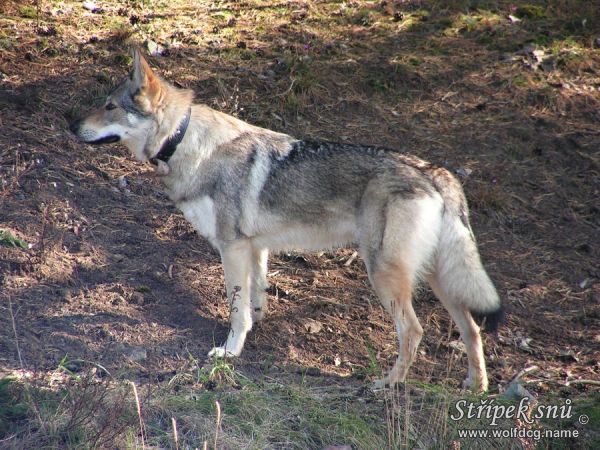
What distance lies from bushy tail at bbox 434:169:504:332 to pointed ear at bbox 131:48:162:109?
2222mm

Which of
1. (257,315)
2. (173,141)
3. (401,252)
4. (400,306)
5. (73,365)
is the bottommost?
(257,315)

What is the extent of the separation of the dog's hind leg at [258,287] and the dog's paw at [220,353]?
2.05 ft

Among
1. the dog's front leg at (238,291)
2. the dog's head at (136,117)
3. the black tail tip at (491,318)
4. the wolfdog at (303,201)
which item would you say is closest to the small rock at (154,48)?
the wolfdog at (303,201)

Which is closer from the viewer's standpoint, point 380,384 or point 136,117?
point 380,384

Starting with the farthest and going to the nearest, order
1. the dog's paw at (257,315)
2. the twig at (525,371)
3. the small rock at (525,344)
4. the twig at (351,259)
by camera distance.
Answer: the twig at (351,259)
the dog's paw at (257,315)
the small rock at (525,344)
the twig at (525,371)

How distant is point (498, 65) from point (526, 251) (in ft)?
10.4

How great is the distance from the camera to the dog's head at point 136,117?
5859mm

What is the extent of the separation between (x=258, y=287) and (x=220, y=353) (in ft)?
2.94

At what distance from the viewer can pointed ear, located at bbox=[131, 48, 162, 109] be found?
5.78 metres

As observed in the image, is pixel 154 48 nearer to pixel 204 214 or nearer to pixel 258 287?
pixel 204 214

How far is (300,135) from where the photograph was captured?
27.1ft

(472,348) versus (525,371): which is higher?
(472,348)

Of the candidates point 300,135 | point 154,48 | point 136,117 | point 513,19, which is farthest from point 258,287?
point 513,19

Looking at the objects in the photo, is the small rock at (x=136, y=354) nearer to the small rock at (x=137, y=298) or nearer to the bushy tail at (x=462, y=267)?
the small rock at (x=137, y=298)
